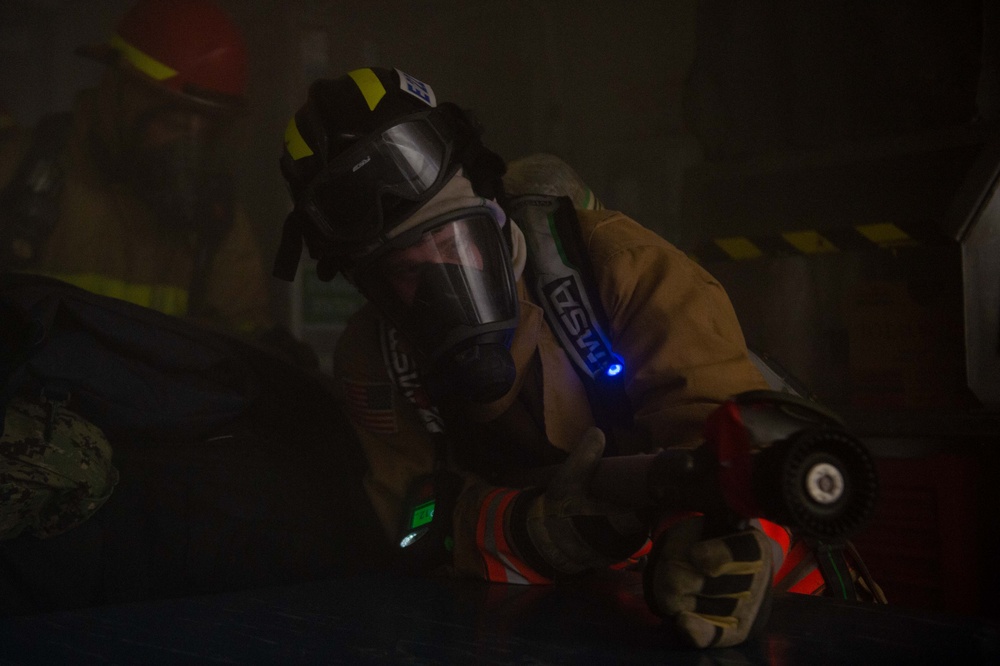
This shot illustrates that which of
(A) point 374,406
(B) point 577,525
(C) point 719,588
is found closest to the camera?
(C) point 719,588

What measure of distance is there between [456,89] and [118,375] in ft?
6.28

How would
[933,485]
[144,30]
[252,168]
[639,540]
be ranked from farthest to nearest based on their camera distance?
[252,168]
[144,30]
[933,485]
[639,540]

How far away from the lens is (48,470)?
3.87ft

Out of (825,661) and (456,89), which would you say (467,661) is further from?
(456,89)

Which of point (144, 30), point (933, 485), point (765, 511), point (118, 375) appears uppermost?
point (144, 30)

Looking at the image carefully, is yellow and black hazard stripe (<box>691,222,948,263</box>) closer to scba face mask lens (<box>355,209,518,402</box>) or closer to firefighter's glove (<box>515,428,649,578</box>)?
scba face mask lens (<box>355,209,518,402</box>)

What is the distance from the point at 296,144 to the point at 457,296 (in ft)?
1.28

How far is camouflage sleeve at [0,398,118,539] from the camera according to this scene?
1156 mm

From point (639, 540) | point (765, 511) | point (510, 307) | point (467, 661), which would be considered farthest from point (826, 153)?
point (467, 661)

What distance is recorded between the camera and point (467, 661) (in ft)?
2.69

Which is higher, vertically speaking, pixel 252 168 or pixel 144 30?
pixel 144 30

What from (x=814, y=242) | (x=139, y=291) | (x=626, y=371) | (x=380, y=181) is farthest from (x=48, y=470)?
(x=814, y=242)

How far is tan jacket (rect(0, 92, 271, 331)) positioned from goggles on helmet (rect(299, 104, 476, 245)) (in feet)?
5.43

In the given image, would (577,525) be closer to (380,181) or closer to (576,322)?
(576,322)
